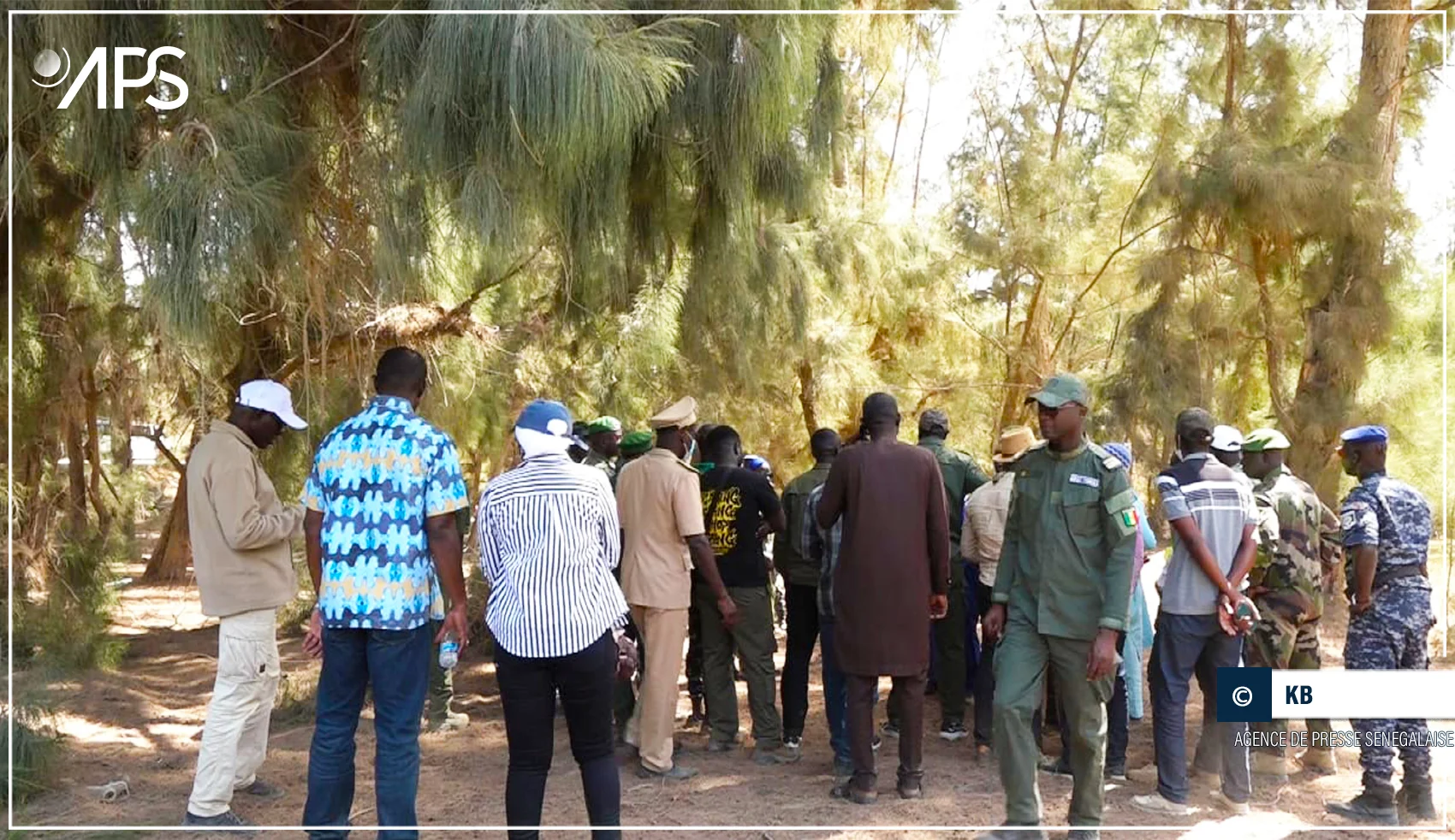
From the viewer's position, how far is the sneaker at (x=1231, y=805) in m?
4.15

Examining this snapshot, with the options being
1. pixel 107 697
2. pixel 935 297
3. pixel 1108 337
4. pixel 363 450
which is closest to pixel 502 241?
pixel 363 450

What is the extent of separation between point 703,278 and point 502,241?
4.05 feet

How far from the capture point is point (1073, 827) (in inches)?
147

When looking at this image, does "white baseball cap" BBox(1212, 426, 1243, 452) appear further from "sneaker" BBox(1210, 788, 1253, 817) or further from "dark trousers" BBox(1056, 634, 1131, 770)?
"sneaker" BBox(1210, 788, 1253, 817)

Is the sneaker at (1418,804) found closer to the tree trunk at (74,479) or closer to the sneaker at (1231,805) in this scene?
the sneaker at (1231,805)

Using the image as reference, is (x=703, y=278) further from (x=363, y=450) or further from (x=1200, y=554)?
(x=1200, y=554)

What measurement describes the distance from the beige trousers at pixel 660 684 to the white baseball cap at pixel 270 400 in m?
1.64

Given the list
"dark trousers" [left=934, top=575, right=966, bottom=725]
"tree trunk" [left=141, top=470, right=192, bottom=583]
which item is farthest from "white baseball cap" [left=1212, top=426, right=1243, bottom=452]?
"tree trunk" [left=141, top=470, right=192, bottom=583]

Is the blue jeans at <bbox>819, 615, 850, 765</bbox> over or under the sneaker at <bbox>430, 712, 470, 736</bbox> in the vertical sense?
over

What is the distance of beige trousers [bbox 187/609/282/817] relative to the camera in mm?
3844

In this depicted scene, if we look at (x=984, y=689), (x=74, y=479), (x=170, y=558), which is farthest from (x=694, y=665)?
→ (x=170, y=558)

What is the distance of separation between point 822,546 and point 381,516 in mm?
2159

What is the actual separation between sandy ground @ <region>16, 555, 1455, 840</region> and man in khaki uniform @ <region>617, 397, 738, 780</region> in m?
0.23

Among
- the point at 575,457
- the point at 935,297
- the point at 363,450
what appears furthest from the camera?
the point at 935,297
